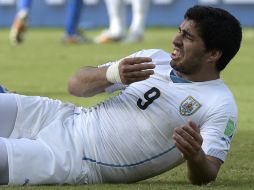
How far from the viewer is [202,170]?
530 centimetres

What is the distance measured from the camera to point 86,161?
5527 mm

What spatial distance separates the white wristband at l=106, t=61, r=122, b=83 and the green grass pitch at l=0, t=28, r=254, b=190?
524 millimetres

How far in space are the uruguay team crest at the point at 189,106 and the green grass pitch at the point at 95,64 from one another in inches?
14.4

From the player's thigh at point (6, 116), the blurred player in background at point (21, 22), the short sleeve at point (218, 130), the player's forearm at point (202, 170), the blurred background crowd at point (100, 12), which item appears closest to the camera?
the player's forearm at point (202, 170)

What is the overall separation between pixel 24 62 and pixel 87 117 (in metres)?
9.47

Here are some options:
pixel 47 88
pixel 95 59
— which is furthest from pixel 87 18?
pixel 47 88

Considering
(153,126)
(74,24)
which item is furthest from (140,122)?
(74,24)

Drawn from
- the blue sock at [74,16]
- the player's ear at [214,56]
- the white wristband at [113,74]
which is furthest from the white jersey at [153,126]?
the blue sock at [74,16]

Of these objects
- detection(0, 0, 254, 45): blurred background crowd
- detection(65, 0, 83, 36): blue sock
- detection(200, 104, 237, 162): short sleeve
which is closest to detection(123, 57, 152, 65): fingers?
detection(200, 104, 237, 162): short sleeve

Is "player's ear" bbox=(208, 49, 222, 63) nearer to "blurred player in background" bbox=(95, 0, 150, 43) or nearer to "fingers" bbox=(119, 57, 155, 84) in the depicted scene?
"fingers" bbox=(119, 57, 155, 84)

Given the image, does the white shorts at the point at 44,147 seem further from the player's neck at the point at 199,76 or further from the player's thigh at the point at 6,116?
the player's neck at the point at 199,76

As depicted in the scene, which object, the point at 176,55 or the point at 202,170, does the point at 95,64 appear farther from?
the point at 202,170

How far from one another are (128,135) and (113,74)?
325 millimetres

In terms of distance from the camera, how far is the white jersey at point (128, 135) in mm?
5410
